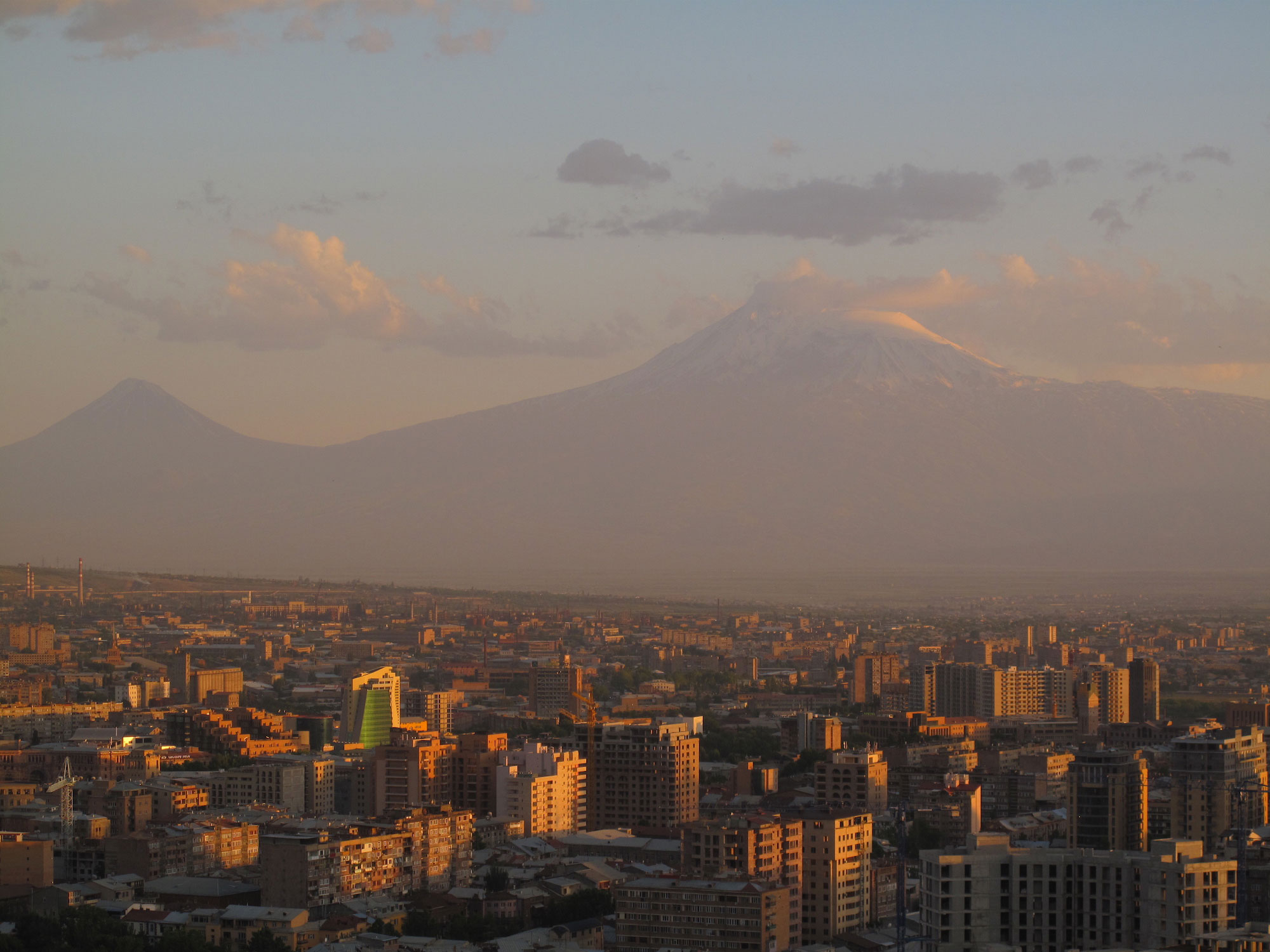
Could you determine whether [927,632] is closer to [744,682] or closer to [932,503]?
[744,682]

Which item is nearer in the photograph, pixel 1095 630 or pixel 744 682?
pixel 744 682

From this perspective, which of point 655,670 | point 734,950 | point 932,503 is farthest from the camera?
point 932,503

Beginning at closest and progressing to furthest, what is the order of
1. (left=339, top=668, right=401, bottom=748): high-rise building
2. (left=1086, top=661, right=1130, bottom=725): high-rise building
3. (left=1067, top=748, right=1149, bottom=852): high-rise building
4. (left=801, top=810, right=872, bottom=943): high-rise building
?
(left=801, top=810, right=872, bottom=943): high-rise building
(left=1067, top=748, right=1149, bottom=852): high-rise building
(left=339, top=668, right=401, bottom=748): high-rise building
(left=1086, top=661, right=1130, bottom=725): high-rise building

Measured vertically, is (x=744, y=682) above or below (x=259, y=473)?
below

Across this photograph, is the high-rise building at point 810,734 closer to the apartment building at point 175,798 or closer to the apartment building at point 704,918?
the apartment building at point 175,798

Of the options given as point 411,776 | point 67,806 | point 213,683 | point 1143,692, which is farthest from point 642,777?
point 213,683

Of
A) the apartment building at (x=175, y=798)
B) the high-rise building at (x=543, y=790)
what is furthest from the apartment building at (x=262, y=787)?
the high-rise building at (x=543, y=790)

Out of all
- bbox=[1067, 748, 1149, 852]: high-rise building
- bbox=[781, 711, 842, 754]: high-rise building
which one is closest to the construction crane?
bbox=[1067, 748, 1149, 852]: high-rise building

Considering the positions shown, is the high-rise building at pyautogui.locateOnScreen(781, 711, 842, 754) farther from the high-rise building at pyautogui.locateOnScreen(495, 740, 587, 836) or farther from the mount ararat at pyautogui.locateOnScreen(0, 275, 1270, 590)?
the mount ararat at pyautogui.locateOnScreen(0, 275, 1270, 590)

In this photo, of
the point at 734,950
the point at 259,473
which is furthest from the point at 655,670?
the point at 259,473
